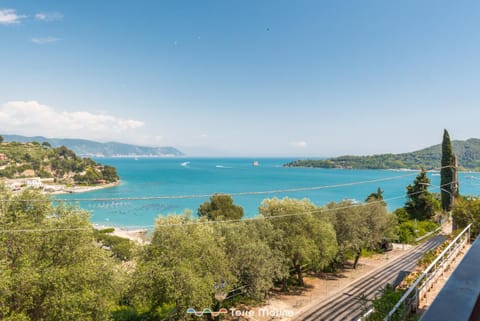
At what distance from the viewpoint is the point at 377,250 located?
3638 centimetres

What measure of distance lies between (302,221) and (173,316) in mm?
12881

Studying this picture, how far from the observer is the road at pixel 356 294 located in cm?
1738

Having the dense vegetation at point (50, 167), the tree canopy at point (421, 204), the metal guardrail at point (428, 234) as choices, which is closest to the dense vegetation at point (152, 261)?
the metal guardrail at point (428, 234)

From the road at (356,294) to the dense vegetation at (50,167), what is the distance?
12509 centimetres

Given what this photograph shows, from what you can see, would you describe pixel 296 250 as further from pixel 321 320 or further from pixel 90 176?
pixel 90 176

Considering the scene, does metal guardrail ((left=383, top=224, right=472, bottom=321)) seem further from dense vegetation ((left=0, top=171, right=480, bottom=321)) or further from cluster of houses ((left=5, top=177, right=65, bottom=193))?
cluster of houses ((left=5, top=177, right=65, bottom=193))

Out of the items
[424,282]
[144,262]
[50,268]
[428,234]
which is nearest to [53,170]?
[144,262]

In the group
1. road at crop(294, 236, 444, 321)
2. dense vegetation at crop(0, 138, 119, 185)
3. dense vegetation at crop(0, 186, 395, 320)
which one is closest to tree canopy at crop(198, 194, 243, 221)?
dense vegetation at crop(0, 186, 395, 320)

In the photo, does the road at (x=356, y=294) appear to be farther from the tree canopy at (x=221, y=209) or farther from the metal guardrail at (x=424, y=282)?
the tree canopy at (x=221, y=209)

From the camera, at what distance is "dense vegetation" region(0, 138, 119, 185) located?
115 m

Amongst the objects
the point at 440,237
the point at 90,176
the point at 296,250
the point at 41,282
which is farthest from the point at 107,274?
the point at 90,176

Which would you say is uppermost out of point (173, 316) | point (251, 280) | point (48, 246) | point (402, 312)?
point (402, 312)

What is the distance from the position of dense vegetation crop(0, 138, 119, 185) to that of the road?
12509cm

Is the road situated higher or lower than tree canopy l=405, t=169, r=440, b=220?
lower
